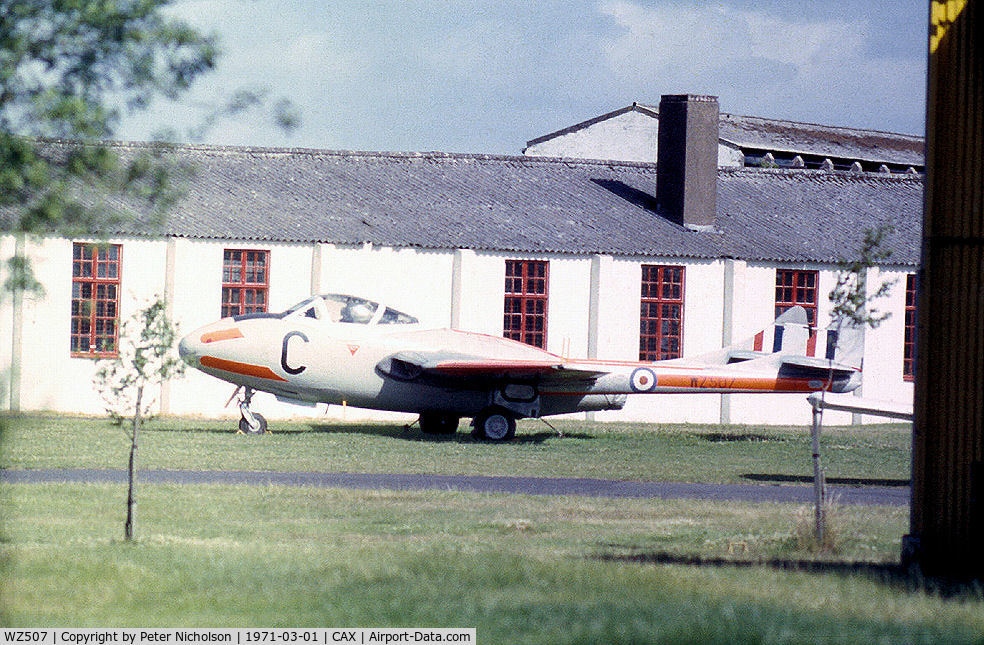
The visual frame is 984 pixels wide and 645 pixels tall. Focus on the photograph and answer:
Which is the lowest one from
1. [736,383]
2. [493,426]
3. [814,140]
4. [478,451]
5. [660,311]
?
[478,451]

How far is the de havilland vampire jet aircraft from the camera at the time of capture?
2648 centimetres

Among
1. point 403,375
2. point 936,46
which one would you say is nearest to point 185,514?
point 936,46

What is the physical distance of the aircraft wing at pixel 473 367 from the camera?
26812mm

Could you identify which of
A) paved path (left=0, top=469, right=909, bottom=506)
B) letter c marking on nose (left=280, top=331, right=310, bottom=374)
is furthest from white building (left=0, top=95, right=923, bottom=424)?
paved path (left=0, top=469, right=909, bottom=506)

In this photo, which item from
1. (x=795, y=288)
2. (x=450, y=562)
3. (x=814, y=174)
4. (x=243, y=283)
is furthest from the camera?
(x=814, y=174)

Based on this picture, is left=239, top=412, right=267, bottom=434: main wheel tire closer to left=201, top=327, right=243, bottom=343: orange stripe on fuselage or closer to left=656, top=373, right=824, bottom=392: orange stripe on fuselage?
left=201, top=327, right=243, bottom=343: orange stripe on fuselage

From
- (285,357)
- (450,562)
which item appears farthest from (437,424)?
(450,562)

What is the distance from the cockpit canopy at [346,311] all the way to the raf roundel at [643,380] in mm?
4617

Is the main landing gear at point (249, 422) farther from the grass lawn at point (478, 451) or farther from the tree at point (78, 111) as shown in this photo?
the tree at point (78, 111)

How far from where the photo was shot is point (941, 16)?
1146 cm

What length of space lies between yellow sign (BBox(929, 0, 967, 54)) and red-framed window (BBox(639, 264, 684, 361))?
79.9 ft
